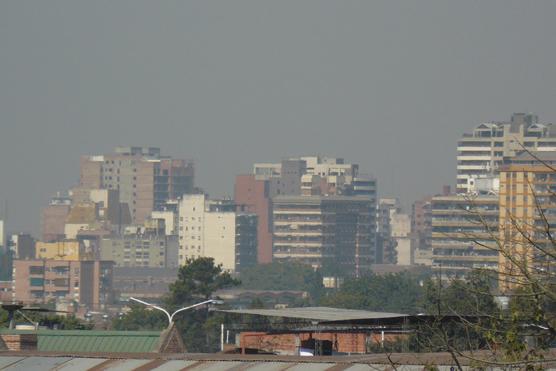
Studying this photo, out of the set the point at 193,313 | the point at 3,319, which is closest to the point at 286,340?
the point at 3,319

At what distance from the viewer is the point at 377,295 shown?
172875 millimetres

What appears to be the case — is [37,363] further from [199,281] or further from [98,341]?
[199,281]

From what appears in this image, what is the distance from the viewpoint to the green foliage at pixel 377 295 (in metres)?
158

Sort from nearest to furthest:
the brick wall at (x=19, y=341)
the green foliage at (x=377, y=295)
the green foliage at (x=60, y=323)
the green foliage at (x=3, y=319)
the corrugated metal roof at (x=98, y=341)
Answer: the brick wall at (x=19, y=341)
the corrugated metal roof at (x=98, y=341)
the green foliage at (x=3, y=319)
the green foliage at (x=60, y=323)
the green foliage at (x=377, y=295)

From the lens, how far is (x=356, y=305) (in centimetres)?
15425

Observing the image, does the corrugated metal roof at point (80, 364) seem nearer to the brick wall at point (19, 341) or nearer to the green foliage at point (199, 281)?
the brick wall at point (19, 341)

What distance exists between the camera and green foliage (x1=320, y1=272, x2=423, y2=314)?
158 meters

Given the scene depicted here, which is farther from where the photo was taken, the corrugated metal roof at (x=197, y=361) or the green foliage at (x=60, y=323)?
the green foliage at (x=60, y=323)

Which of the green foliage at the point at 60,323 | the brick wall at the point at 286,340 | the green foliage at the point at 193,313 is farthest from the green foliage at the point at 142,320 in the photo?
the brick wall at the point at 286,340

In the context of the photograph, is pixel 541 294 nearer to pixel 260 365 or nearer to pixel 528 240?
pixel 528 240

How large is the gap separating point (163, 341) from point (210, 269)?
270 ft

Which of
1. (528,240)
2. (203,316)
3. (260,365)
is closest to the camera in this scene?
(528,240)

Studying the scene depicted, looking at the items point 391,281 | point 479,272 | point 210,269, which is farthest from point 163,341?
point 391,281

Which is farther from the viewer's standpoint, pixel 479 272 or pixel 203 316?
pixel 203 316
